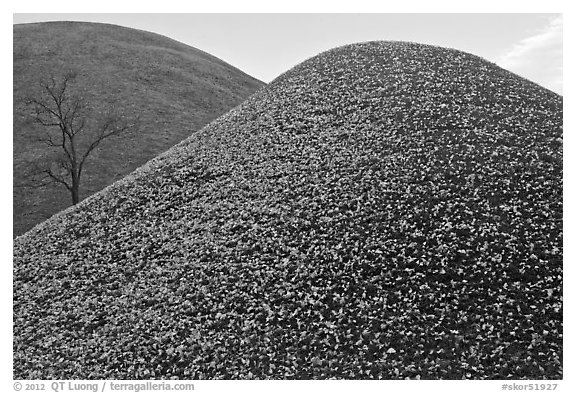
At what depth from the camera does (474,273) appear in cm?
1711

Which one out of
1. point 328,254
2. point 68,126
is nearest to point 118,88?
point 68,126

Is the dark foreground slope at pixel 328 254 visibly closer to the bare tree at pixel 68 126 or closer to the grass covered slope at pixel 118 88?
the grass covered slope at pixel 118 88

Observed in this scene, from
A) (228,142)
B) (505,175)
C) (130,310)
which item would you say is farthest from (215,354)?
(228,142)

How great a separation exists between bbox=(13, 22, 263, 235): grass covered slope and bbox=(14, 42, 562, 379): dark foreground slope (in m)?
17.5

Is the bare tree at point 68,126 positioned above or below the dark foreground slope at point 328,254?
above

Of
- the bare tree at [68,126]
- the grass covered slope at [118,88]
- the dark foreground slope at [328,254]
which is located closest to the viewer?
the dark foreground slope at [328,254]

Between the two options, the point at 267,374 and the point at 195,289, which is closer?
the point at 267,374

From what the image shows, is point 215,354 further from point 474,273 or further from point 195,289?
point 474,273

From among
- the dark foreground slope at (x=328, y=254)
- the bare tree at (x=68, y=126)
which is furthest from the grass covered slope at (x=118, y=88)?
the dark foreground slope at (x=328, y=254)

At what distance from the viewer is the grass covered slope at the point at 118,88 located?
47.3m

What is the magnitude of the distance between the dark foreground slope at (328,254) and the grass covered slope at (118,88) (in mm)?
17546

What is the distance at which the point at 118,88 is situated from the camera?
216ft

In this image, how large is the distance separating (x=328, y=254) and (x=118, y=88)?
55.8m

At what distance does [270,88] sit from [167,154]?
10972 millimetres
